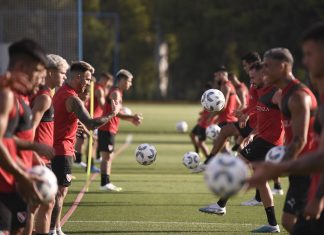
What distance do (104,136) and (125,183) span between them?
114 centimetres

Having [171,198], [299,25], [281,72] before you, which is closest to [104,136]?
[171,198]

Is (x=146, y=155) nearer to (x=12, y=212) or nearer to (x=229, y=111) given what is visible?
(x=229, y=111)

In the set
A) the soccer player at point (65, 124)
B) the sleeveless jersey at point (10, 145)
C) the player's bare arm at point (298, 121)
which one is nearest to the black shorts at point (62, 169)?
the soccer player at point (65, 124)

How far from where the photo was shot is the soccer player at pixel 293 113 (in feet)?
25.4

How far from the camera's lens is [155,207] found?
46.6 feet

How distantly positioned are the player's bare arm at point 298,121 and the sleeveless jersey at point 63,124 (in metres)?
3.71

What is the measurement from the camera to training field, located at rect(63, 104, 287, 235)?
471 inches

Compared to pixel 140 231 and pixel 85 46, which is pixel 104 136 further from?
pixel 85 46

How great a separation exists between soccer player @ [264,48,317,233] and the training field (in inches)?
132

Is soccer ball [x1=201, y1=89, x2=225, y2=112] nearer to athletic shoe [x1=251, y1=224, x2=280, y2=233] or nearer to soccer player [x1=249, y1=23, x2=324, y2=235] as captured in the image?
athletic shoe [x1=251, y1=224, x2=280, y2=233]

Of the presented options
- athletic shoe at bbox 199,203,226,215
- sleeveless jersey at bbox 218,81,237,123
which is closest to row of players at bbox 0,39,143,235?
athletic shoe at bbox 199,203,226,215

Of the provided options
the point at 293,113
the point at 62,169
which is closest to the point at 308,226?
the point at 293,113

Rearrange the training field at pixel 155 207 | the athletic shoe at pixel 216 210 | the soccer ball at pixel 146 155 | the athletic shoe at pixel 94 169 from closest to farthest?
1. the training field at pixel 155 207
2. the athletic shoe at pixel 216 210
3. the soccer ball at pixel 146 155
4. the athletic shoe at pixel 94 169

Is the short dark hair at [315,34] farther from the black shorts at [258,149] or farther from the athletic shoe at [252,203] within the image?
the athletic shoe at [252,203]
